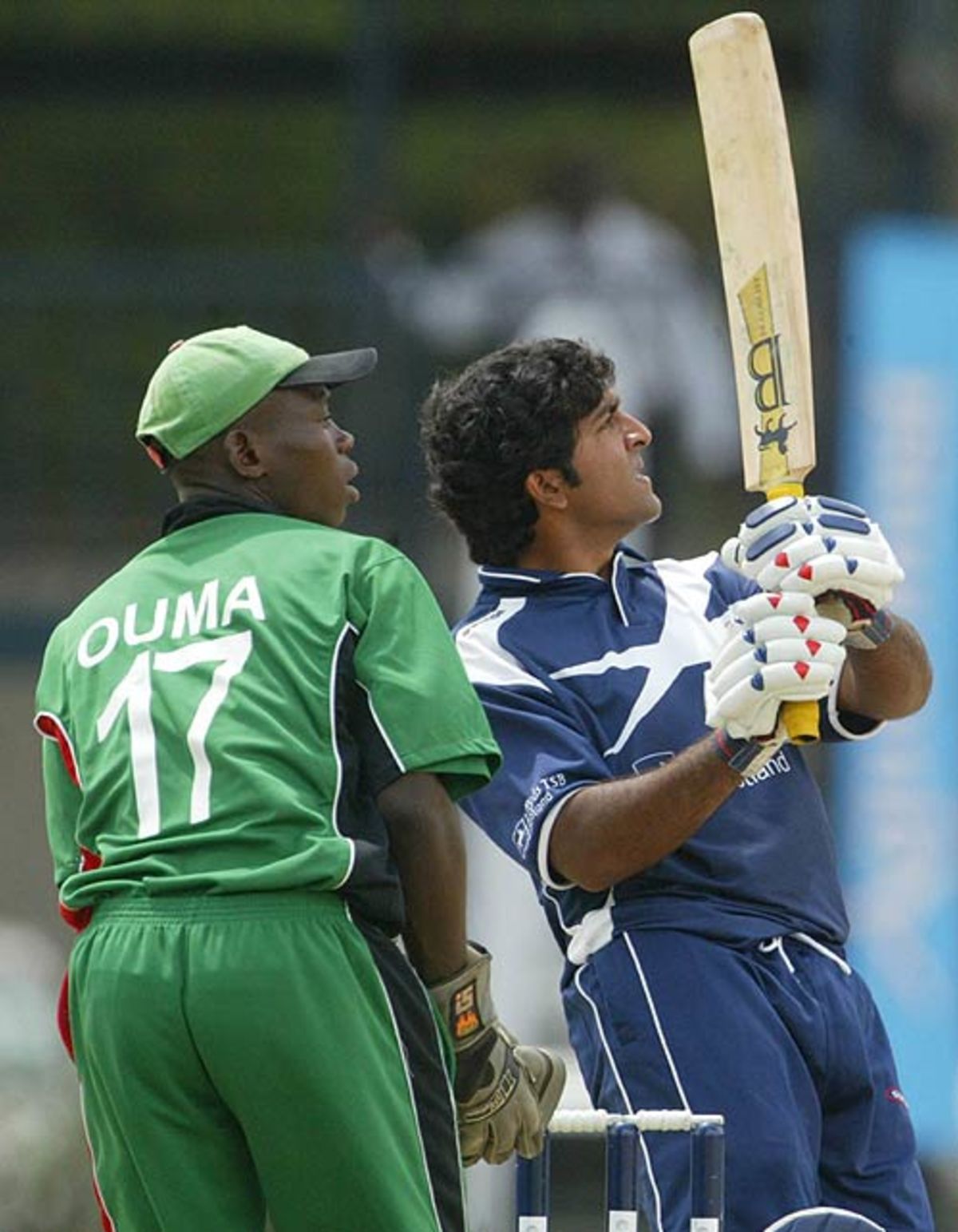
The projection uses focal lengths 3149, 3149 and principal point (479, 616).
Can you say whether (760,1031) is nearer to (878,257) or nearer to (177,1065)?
(177,1065)

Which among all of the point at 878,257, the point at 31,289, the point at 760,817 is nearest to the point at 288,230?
the point at 31,289

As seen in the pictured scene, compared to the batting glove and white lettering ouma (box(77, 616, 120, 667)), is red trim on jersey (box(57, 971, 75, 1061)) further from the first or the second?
the batting glove

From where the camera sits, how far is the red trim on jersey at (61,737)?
4.34m

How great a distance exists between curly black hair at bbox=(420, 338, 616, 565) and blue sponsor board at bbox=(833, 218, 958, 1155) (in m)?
4.95

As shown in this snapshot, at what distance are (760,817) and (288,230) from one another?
29.6ft

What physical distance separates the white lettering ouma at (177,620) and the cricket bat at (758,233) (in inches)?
36.4

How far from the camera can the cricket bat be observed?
4.78m

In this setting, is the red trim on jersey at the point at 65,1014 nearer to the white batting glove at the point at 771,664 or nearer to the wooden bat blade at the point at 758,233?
the white batting glove at the point at 771,664

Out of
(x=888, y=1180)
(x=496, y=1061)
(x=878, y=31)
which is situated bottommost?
(x=888, y=1180)

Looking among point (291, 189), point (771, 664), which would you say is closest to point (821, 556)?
point (771, 664)

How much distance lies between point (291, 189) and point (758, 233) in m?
8.97

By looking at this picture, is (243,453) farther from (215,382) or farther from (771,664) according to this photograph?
(771,664)

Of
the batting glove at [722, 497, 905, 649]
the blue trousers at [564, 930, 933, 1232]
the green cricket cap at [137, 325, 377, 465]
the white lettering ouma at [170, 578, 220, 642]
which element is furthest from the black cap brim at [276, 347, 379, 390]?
the blue trousers at [564, 930, 933, 1232]

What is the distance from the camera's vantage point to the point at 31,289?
35.9 ft
